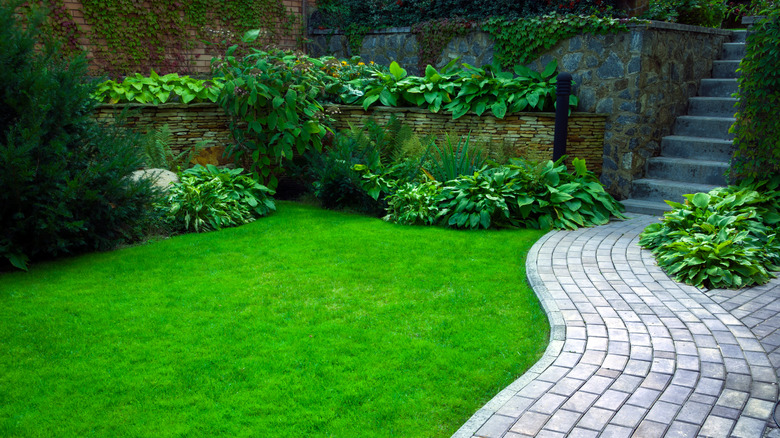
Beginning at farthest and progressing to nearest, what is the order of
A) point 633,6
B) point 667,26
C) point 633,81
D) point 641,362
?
point 633,6
point 667,26
point 633,81
point 641,362

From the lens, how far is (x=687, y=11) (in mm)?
9906

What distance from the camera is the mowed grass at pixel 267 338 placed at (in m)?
2.93

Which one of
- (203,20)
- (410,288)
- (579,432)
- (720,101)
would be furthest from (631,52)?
(203,20)

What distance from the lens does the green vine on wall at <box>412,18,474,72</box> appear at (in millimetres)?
9219

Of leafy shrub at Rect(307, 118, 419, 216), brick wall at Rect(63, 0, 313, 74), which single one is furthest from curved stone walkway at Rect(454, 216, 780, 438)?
brick wall at Rect(63, 0, 313, 74)

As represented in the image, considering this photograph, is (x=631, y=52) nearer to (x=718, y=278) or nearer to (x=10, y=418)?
(x=718, y=278)

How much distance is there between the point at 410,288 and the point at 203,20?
7297 millimetres

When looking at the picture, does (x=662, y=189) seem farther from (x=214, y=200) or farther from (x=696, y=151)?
(x=214, y=200)

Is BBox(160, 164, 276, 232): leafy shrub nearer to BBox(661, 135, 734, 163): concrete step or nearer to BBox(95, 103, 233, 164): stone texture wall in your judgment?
BBox(95, 103, 233, 164): stone texture wall

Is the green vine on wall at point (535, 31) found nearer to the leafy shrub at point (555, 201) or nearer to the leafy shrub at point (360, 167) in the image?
the leafy shrub at point (555, 201)

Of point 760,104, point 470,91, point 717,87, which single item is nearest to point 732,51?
point 717,87

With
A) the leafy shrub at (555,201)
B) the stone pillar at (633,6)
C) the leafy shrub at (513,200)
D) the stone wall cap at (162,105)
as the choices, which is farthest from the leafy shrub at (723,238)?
the stone wall cap at (162,105)

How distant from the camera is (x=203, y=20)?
9945 millimetres

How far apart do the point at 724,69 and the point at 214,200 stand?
7.21 meters
